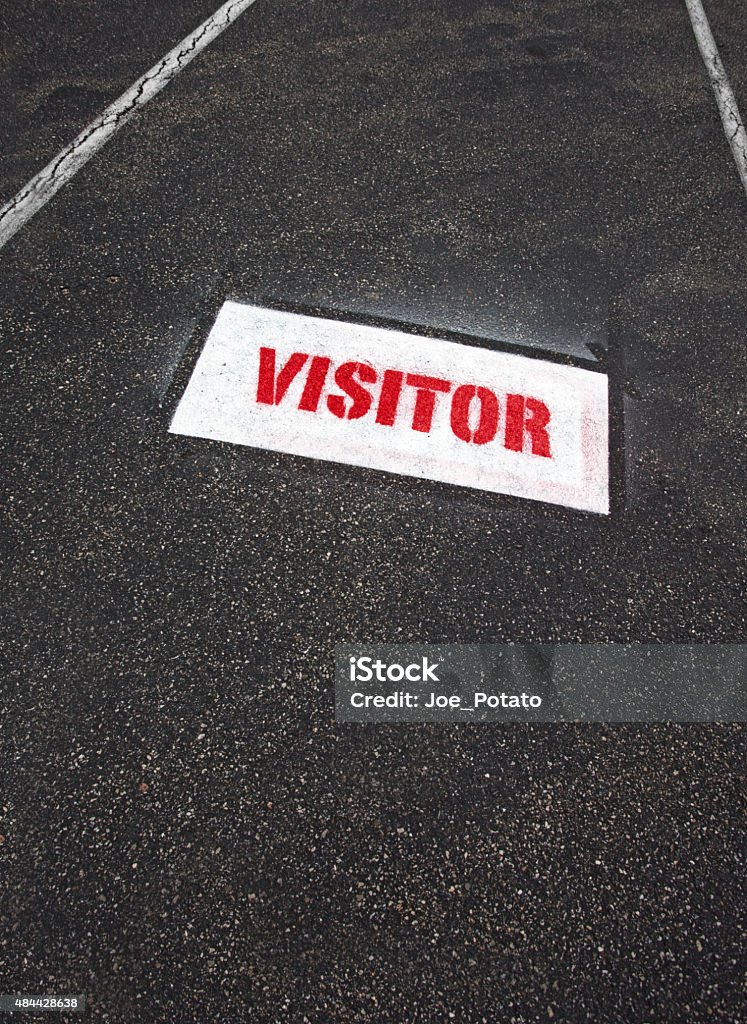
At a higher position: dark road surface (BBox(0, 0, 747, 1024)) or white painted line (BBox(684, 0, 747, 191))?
white painted line (BBox(684, 0, 747, 191))

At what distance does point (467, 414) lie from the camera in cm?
348

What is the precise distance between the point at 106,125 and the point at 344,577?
3384 mm

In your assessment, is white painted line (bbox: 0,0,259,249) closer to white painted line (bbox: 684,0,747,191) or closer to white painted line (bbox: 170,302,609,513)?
white painted line (bbox: 170,302,609,513)

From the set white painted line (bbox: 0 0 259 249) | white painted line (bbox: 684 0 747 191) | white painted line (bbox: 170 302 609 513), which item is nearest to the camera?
white painted line (bbox: 170 302 609 513)

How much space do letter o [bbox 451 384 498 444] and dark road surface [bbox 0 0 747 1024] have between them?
32 cm

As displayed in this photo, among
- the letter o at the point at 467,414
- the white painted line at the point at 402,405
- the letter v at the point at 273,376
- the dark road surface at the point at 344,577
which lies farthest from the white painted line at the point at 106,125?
the letter o at the point at 467,414

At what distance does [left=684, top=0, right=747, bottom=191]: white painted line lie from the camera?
16.2ft

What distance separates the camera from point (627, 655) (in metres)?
2.87

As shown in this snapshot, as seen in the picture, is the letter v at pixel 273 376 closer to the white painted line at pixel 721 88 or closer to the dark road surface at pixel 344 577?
the dark road surface at pixel 344 577

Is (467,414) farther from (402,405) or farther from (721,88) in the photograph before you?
(721,88)

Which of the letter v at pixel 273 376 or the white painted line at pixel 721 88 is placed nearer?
the letter v at pixel 273 376

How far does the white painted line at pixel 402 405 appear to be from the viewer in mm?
3312

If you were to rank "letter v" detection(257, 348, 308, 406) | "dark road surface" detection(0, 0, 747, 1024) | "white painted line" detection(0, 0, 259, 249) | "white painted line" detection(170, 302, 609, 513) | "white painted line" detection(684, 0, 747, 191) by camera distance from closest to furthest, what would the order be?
"dark road surface" detection(0, 0, 747, 1024), "white painted line" detection(170, 302, 609, 513), "letter v" detection(257, 348, 308, 406), "white painted line" detection(0, 0, 259, 249), "white painted line" detection(684, 0, 747, 191)

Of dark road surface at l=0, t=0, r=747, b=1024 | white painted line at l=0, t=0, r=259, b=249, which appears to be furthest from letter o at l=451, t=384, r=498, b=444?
white painted line at l=0, t=0, r=259, b=249
